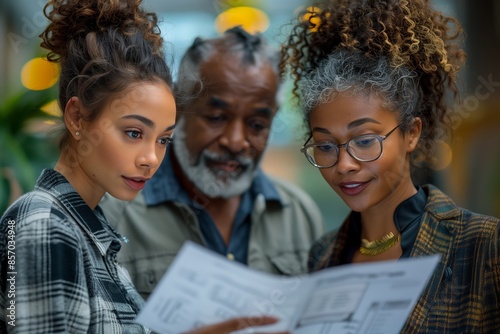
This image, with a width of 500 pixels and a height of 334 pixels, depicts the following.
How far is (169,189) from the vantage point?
10.4ft

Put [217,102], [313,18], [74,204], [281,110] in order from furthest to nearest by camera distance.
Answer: [281,110] → [217,102] → [313,18] → [74,204]

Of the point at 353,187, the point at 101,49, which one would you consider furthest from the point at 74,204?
the point at 353,187

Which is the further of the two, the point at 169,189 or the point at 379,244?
the point at 169,189

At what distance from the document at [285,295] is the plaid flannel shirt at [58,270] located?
0.22m

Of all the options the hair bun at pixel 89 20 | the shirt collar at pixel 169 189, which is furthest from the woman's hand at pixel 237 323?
the shirt collar at pixel 169 189

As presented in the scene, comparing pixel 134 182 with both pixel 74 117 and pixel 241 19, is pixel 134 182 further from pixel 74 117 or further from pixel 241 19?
pixel 241 19

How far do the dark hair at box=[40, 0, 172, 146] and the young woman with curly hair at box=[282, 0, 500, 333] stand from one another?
645mm

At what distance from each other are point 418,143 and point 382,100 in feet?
1.06

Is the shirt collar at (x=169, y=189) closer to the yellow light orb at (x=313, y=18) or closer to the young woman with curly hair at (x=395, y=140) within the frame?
the young woman with curly hair at (x=395, y=140)

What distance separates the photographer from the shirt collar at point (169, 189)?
3.14 metres

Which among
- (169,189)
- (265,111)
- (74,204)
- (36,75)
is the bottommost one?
(74,204)

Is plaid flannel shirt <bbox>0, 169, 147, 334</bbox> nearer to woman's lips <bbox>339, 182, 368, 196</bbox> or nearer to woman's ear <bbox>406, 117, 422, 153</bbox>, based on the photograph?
woman's lips <bbox>339, 182, 368, 196</bbox>

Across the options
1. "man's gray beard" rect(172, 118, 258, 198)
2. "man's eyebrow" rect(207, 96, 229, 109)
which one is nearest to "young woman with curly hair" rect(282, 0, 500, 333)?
"man's eyebrow" rect(207, 96, 229, 109)

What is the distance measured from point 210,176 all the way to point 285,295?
1453 mm
